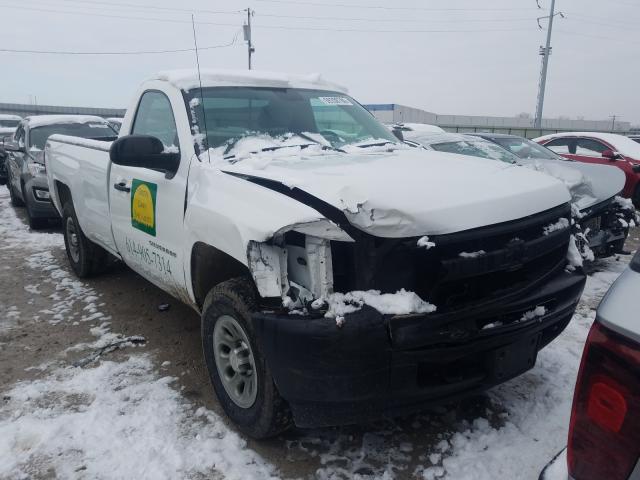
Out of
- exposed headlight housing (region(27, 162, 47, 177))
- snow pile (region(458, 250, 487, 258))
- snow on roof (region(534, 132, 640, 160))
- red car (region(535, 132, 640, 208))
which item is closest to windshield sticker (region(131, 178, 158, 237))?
snow pile (region(458, 250, 487, 258))

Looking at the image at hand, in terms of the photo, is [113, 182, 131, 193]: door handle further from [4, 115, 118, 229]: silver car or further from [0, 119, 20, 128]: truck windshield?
[0, 119, 20, 128]: truck windshield

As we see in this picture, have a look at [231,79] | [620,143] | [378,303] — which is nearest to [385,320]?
[378,303]

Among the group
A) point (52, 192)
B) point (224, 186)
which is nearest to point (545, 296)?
point (224, 186)

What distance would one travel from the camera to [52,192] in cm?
586

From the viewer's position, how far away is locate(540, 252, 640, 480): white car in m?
1.22

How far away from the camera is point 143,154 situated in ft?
9.94

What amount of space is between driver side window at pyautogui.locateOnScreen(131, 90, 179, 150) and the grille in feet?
5.40

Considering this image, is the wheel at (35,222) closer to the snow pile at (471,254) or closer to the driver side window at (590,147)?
the snow pile at (471,254)

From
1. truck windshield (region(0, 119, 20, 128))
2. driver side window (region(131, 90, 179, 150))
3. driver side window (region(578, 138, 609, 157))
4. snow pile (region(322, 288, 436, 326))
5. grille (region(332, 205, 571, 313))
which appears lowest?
driver side window (region(578, 138, 609, 157))

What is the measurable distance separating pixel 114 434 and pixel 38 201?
20.8ft

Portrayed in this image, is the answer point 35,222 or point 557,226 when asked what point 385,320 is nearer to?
point 557,226

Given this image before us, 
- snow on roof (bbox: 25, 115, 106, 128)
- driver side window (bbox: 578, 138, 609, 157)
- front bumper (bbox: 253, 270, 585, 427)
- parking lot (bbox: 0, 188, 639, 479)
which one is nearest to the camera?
front bumper (bbox: 253, 270, 585, 427)

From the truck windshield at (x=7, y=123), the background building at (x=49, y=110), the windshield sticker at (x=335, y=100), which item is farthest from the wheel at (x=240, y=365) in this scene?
the background building at (x=49, y=110)

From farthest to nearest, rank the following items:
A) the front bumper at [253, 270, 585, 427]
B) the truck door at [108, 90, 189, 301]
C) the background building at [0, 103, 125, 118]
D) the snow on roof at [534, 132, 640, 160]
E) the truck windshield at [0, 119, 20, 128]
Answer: the background building at [0, 103, 125, 118], the truck windshield at [0, 119, 20, 128], the snow on roof at [534, 132, 640, 160], the truck door at [108, 90, 189, 301], the front bumper at [253, 270, 585, 427]
